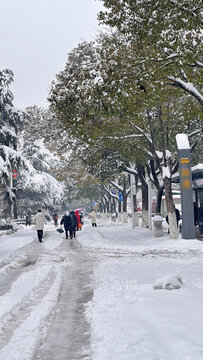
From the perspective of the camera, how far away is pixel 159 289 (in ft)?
28.5

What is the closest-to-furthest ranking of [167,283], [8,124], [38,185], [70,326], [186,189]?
[70,326]
[167,283]
[186,189]
[8,124]
[38,185]

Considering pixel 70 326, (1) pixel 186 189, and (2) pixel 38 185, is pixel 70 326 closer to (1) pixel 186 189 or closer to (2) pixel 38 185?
(1) pixel 186 189

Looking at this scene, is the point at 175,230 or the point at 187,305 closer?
the point at 187,305

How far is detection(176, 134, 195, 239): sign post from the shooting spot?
20.5 metres

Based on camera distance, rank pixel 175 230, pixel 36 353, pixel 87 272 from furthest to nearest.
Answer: pixel 175 230
pixel 87 272
pixel 36 353

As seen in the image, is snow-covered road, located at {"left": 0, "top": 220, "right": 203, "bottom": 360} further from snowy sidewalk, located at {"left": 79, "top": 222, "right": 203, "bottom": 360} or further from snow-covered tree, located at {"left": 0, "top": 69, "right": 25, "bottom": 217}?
snow-covered tree, located at {"left": 0, "top": 69, "right": 25, "bottom": 217}

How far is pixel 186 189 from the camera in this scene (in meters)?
20.5

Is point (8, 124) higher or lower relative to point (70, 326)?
higher

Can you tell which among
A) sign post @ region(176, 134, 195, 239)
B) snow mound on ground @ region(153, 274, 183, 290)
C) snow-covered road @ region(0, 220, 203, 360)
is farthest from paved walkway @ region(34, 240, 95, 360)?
sign post @ region(176, 134, 195, 239)

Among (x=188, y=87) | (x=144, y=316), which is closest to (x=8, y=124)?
(x=188, y=87)

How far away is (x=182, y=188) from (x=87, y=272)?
31.3ft

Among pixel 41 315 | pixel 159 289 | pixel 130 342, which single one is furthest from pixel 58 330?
pixel 159 289

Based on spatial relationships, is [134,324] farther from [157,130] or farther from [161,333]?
[157,130]

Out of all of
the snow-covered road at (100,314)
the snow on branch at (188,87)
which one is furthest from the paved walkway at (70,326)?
the snow on branch at (188,87)
